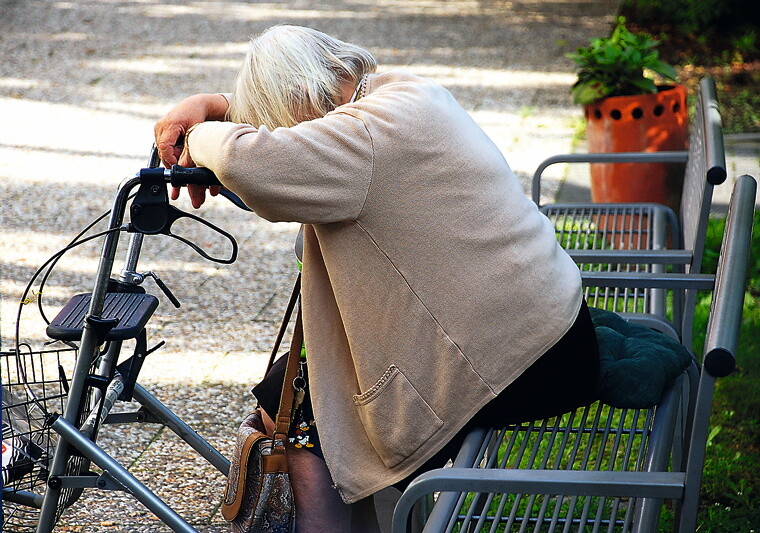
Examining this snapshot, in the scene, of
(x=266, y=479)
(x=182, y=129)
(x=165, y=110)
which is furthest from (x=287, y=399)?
(x=165, y=110)

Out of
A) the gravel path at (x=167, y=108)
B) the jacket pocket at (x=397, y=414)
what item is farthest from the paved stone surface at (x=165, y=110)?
the jacket pocket at (x=397, y=414)

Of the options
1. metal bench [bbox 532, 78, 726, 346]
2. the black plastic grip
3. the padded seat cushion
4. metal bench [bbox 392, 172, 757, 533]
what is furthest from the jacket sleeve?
metal bench [bbox 532, 78, 726, 346]

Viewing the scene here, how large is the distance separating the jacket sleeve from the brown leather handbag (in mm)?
377

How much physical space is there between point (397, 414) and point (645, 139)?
10.9ft

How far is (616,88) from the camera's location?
520cm

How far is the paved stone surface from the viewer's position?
3.57m

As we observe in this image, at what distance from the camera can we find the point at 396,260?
2.11 m

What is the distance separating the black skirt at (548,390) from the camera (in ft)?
7.32

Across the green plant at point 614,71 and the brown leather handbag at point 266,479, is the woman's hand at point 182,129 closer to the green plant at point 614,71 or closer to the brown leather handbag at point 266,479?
the brown leather handbag at point 266,479

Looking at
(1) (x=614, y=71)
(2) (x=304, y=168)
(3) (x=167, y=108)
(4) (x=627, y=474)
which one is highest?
(2) (x=304, y=168)

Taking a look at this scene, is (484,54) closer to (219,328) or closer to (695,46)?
(695,46)

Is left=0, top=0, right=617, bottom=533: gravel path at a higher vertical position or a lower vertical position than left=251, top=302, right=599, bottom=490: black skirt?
lower

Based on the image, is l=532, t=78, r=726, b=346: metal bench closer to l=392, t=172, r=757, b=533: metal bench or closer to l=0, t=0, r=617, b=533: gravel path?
l=392, t=172, r=757, b=533: metal bench

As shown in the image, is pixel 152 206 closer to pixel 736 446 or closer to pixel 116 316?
pixel 116 316
